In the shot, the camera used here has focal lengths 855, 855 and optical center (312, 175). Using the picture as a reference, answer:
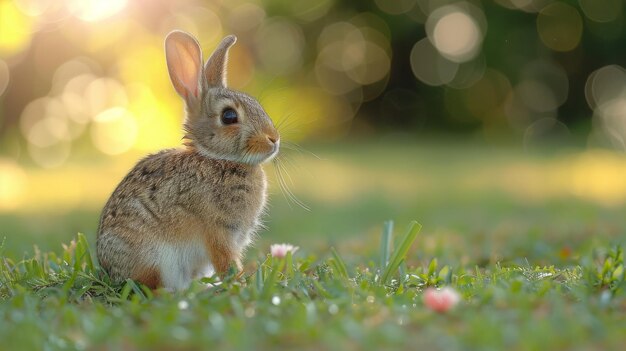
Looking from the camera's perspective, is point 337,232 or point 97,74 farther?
point 97,74

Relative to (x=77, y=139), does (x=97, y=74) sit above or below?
above

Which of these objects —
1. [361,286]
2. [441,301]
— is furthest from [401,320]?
[361,286]

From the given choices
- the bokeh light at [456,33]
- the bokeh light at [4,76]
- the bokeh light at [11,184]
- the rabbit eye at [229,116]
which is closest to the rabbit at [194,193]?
the rabbit eye at [229,116]

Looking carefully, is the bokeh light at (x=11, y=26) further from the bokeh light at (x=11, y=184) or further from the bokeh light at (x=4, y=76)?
the bokeh light at (x=4, y=76)

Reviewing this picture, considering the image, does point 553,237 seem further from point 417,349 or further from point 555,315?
point 417,349

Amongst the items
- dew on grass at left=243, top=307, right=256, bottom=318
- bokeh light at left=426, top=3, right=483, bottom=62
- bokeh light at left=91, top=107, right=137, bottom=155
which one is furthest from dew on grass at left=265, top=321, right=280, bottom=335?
bokeh light at left=426, top=3, right=483, bottom=62

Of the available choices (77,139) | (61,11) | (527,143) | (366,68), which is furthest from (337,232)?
(366,68)
